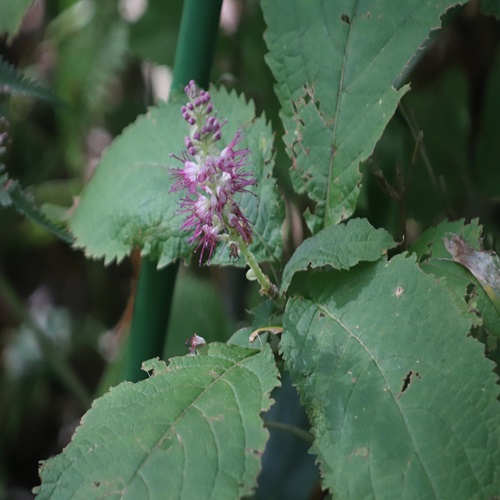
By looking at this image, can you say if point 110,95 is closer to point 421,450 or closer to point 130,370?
point 130,370

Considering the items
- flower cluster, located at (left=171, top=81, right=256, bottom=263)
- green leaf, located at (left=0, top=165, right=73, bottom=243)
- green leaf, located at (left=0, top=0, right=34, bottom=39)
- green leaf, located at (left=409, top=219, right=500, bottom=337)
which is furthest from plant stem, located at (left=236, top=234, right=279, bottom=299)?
green leaf, located at (left=0, top=0, right=34, bottom=39)

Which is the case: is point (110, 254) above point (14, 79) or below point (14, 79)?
below

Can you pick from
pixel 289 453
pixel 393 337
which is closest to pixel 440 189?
pixel 393 337

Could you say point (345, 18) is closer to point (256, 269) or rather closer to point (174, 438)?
point (256, 269)

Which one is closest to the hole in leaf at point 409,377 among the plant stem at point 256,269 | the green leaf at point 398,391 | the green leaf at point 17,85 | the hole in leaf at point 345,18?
the green leaf at point 398,391

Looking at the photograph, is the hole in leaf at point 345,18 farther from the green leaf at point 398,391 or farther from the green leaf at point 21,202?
the green leaf at point 21,202

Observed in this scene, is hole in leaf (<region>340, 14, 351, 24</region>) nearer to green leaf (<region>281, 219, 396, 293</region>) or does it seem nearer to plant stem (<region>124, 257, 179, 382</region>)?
green leaf (<region>281, 219, 396, 293</region>)

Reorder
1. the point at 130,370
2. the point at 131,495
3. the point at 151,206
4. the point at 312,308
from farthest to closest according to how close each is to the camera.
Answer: the point at 130,370
the point at 151,206
the point at 312,308
the point at 131,495
